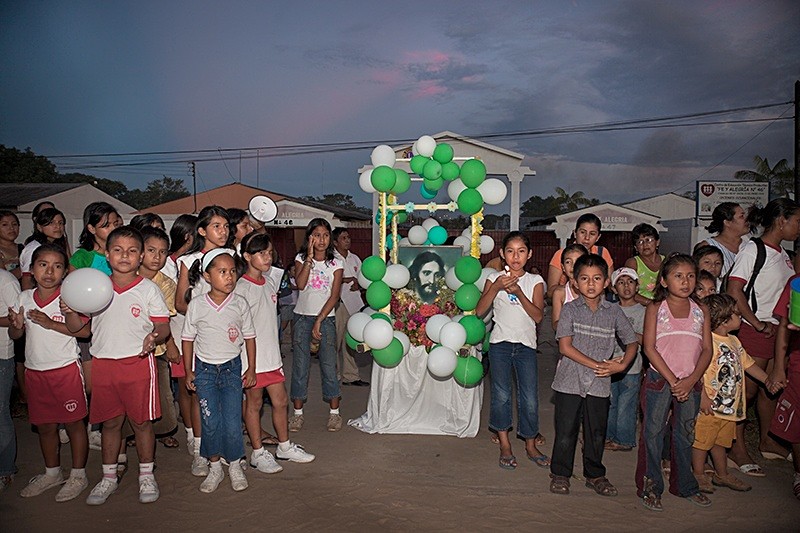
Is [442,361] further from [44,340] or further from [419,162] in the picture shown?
[44,340]

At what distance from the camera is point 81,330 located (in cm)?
353

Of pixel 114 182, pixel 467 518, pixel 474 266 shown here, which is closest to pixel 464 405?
pixel 474 266

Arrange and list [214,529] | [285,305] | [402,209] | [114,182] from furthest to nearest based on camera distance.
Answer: [114,182]
[285,305]
[402,209]
[214,529]

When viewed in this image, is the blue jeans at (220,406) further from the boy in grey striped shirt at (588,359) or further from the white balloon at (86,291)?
the boy in grey striped shirt at (588,359)

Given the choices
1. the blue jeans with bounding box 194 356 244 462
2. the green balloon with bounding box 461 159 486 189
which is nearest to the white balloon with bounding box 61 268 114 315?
the blue jeans with bounding box 194 356 244 462

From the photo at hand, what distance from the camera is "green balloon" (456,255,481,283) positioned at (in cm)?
471

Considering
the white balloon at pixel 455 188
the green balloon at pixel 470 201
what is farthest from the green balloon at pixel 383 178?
the white balloon at pixel 455 188

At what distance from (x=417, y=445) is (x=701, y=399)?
2127 mm

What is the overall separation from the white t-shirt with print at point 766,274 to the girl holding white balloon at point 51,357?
4.64 meters

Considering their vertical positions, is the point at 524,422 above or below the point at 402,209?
below

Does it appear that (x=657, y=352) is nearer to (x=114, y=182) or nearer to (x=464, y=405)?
(x=464, y=405)

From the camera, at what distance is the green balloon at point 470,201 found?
4.87 m

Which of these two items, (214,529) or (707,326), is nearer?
(214,529)

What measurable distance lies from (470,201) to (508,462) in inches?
83.1
